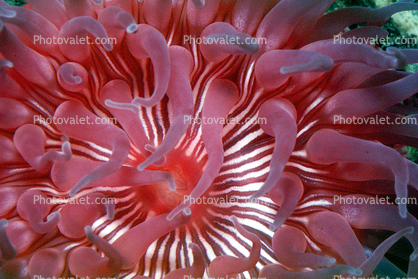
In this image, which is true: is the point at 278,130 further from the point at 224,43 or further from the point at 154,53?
the point at 154,53

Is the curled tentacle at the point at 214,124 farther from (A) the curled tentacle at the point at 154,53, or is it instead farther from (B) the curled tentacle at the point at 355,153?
(B) the curled tentacle at the point at 355,153

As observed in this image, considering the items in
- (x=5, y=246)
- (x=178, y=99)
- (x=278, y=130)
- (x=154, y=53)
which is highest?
(x=154, y=53)

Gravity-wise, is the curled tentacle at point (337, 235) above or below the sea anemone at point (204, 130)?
below

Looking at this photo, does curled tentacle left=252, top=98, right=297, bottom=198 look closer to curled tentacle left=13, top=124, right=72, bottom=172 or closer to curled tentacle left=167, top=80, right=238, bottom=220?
curled tentacle left=167, top=80, right=238, bottom=220

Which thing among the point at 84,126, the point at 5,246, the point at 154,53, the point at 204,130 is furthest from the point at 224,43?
the point at 5,246

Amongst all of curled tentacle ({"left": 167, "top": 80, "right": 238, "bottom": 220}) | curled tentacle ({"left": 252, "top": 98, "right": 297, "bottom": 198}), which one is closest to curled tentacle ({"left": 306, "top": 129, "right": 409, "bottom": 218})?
curled tentacle ({"left": 252, "top": 98, "right": 297, "bottom": 198})

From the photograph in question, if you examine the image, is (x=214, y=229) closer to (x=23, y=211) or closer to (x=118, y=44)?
(x=23, y=211)

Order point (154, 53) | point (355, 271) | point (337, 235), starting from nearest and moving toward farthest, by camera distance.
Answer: point (355, 271) → point (154, 53) → point (337, 235)

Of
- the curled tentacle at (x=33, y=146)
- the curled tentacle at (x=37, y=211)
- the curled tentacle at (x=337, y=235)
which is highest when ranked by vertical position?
the curled tentacle at (x=33, y=146)

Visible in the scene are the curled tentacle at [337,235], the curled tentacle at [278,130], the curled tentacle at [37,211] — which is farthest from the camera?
the curled tentacle at [337,235]

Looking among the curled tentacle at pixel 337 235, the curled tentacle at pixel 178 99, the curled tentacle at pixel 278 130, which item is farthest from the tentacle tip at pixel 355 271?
the curled tentacle at pixel 178 99

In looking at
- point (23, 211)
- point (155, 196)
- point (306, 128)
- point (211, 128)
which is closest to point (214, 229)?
point (155, 196)
